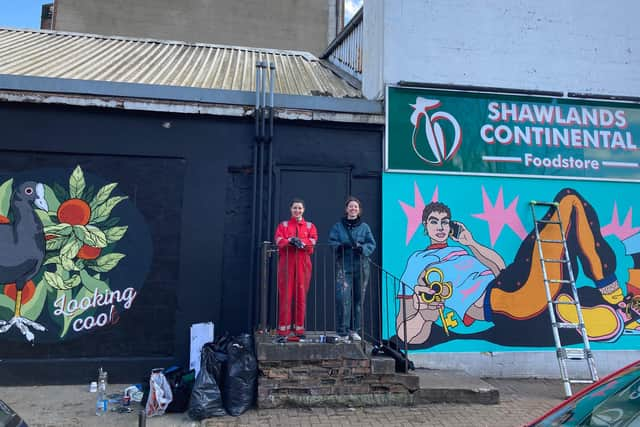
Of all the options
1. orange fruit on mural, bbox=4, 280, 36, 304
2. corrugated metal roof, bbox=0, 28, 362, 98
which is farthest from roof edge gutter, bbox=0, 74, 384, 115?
orange fruit on mural, bbox=4, 280, 36, 304

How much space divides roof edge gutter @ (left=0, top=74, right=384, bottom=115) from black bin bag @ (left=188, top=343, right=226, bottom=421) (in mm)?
3670

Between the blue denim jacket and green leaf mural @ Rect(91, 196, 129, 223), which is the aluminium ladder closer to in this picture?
the blue denim jacket

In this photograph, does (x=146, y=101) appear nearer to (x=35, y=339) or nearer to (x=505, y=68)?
(x=35, y=339)

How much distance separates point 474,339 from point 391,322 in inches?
50.5

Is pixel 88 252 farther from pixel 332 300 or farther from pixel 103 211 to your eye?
pixel 332 300

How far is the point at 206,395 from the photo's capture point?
5.07 meters

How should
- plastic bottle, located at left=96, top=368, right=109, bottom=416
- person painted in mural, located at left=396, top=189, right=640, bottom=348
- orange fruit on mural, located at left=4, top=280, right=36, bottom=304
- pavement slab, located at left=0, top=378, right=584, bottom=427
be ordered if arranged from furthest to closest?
1. person painted in mural, located at left=396, top=189, right=640, bottom=348
2. orange fruit on mural, located at left=4, top=280, right=36, bottom=304
3. plastic bottle, located at left=96, top=368, right=109, bottom=416
4. pavement slab, located at left=0, top=378, right=584, bottom=427

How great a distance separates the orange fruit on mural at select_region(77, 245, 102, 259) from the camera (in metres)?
6.52

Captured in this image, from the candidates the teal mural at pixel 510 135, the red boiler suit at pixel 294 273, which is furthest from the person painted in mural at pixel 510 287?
the red boiler suit at pixel 294 273

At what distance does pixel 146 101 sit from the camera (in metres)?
6.71

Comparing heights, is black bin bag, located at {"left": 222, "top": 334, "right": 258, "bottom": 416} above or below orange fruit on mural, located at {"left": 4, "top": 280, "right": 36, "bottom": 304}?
below

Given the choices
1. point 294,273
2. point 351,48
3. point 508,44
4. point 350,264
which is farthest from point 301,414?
point 351,48

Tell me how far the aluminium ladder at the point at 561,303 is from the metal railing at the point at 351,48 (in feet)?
13.4

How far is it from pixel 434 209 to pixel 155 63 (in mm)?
5707
